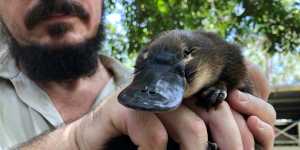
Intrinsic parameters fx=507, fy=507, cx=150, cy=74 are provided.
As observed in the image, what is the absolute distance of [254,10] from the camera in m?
5.17

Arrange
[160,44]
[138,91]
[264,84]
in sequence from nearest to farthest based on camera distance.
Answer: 1. [138,91]
2. [160,44]
3. [264,84]

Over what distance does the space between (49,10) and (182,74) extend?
101 centimetres

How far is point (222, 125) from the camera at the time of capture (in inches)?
56.9

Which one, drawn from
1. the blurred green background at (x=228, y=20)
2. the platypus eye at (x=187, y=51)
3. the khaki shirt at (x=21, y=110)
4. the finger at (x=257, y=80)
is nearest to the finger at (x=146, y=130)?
the platypus eye at (x=187, y=51)

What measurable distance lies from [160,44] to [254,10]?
12.4 feet

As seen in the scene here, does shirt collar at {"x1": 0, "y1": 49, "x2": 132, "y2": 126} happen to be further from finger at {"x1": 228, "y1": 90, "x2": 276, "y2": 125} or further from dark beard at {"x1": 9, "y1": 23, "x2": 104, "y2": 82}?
finger at {"x1": 228, "y1": 90, "x2": 276, "y2": 125}

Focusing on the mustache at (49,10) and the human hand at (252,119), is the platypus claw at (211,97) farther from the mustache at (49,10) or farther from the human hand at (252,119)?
the mustache at (49,10)

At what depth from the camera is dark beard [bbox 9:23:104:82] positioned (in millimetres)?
2398

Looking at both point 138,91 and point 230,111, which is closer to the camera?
point 138,91

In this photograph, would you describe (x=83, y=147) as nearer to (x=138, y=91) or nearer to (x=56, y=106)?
(x=138, y=91)

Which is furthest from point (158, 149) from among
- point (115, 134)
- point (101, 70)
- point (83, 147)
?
point (101, 70)

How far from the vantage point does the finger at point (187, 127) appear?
1.36m

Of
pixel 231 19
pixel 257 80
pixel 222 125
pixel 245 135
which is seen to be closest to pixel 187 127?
pixel 222 125

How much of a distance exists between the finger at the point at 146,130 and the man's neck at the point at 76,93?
972 millimetres
